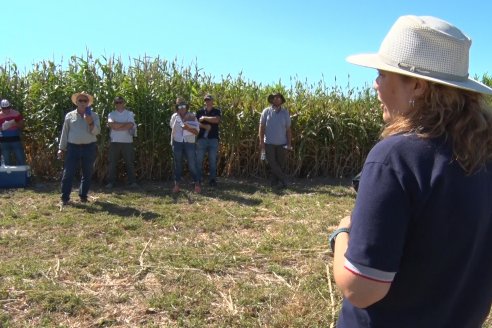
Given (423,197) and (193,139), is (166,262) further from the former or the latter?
(193,139)

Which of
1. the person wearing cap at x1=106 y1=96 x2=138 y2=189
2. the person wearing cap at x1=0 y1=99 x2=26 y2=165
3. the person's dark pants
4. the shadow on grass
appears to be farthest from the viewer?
the person's dark pants

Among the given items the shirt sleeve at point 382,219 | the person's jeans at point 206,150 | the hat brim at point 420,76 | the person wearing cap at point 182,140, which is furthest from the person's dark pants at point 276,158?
the shirt sleeve at point 382,219

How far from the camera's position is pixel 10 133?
9555 millimetres

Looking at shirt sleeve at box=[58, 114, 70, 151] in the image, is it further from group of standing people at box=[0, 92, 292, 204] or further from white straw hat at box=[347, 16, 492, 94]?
white straw hat at box=[347, 16, 492, 94]

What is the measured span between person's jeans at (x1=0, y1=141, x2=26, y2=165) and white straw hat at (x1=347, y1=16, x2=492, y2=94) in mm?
9797

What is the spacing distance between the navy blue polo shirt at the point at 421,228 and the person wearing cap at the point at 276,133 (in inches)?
324

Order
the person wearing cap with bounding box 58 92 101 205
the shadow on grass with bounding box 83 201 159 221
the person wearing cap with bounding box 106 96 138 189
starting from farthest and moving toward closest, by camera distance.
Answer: the person wearing cap with bounding box 106 96 138 189, the person wearing cap with bounding box 58 92 101 205, the shadow on grass with bounding box 83 201 159 221

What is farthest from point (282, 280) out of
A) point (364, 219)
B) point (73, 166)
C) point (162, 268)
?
point (73, 166)

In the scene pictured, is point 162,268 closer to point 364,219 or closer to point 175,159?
point 364,219

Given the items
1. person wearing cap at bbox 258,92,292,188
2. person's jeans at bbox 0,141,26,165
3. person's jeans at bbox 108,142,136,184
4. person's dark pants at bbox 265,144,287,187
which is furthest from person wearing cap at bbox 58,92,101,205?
person's dark pants at bbox 265,144,287,187

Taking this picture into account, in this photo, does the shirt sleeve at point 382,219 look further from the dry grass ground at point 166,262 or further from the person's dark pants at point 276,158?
the person's dark pants at point 276,158

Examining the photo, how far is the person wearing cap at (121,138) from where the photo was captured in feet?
29.9

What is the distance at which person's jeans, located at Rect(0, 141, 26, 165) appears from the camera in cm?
965

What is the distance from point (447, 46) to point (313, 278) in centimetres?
344
